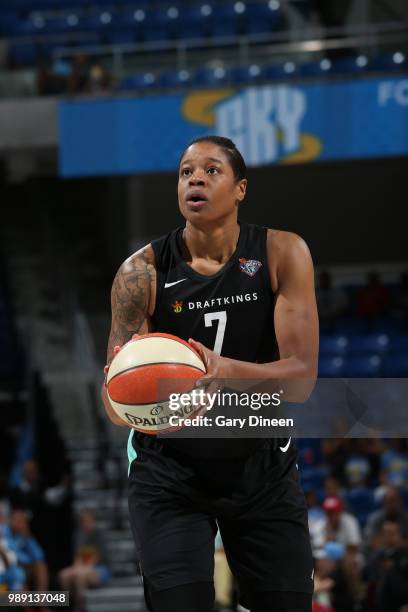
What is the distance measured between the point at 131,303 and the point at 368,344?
33.3ft

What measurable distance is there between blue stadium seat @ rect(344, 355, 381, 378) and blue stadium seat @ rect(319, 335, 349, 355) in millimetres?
274

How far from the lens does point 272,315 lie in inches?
163

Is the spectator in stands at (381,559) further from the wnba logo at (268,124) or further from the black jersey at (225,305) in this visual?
the wnba logo at (268,124)

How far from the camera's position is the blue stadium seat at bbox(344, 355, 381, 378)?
13391 mm

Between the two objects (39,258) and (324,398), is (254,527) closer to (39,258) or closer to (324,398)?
(324,398)

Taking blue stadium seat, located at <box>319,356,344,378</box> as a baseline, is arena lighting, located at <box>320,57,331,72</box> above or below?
above

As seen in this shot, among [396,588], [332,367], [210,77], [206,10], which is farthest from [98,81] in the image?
[396,588]

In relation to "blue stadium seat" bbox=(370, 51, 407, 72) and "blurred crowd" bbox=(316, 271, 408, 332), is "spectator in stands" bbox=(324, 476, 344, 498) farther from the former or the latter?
"blue stadium seat" bbox=(370, 51, 407, 72)

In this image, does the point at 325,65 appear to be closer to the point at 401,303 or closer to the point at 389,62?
the point at 389,62

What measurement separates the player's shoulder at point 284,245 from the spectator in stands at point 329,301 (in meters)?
10.6

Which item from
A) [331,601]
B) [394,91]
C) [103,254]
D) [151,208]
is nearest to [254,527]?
[331,601]

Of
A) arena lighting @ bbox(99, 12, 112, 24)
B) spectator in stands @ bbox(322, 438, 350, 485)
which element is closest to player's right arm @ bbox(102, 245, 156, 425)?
spectator in stands @ bbox(322, 438, 350, 485)

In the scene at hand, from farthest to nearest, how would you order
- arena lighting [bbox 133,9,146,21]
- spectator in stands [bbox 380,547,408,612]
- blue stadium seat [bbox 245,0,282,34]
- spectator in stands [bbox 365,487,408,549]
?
1. arena lighting [bbox 133,9,146,21]
2. blue stadium seat [bbox 245,0,282,34]
3. spectator in stands [bbox 365,487,408,549]
4. spectator in stands [bbox 380,547,408,612]

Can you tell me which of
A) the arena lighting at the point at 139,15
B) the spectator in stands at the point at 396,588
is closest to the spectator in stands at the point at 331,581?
the spectator in stands at the point at 396,588
